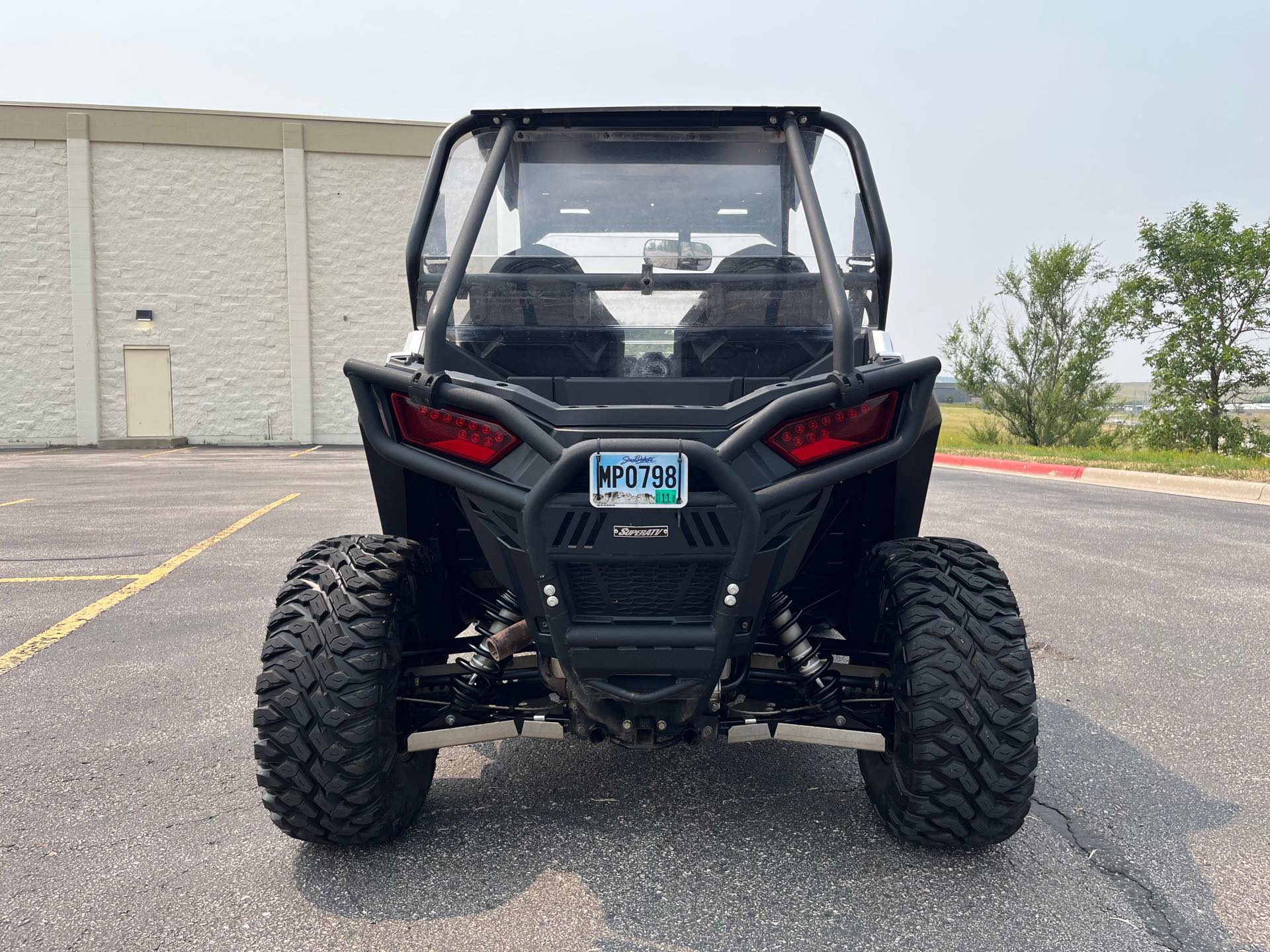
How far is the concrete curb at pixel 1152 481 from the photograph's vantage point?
13.2 meters

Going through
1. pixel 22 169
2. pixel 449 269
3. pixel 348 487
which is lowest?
pixel 348 487

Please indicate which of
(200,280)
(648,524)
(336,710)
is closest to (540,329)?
(648,524)

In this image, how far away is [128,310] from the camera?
28.7 m

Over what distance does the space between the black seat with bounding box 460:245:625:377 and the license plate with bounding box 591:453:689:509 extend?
59 centimetres

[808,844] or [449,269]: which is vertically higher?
[449,269]

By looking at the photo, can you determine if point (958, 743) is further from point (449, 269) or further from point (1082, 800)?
point (449, 269)

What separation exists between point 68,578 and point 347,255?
24.1 metres

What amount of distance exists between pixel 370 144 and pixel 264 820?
29.4m

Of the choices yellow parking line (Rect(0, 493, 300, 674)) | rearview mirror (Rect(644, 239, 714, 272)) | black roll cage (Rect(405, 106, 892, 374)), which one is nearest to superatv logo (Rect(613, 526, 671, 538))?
black roll cage (Rect(405, 106, 892, 374))

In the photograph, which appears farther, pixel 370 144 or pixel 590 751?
pixel 370 144

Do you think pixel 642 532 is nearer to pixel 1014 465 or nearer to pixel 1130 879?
pixel 1130 879

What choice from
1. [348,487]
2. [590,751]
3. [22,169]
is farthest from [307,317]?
[590,751]

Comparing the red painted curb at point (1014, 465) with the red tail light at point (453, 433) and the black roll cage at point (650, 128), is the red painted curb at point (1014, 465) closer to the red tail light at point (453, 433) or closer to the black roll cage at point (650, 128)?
the black roll cage at point (650, 128)

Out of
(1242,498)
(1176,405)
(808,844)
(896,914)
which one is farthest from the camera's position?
(1176,405)
